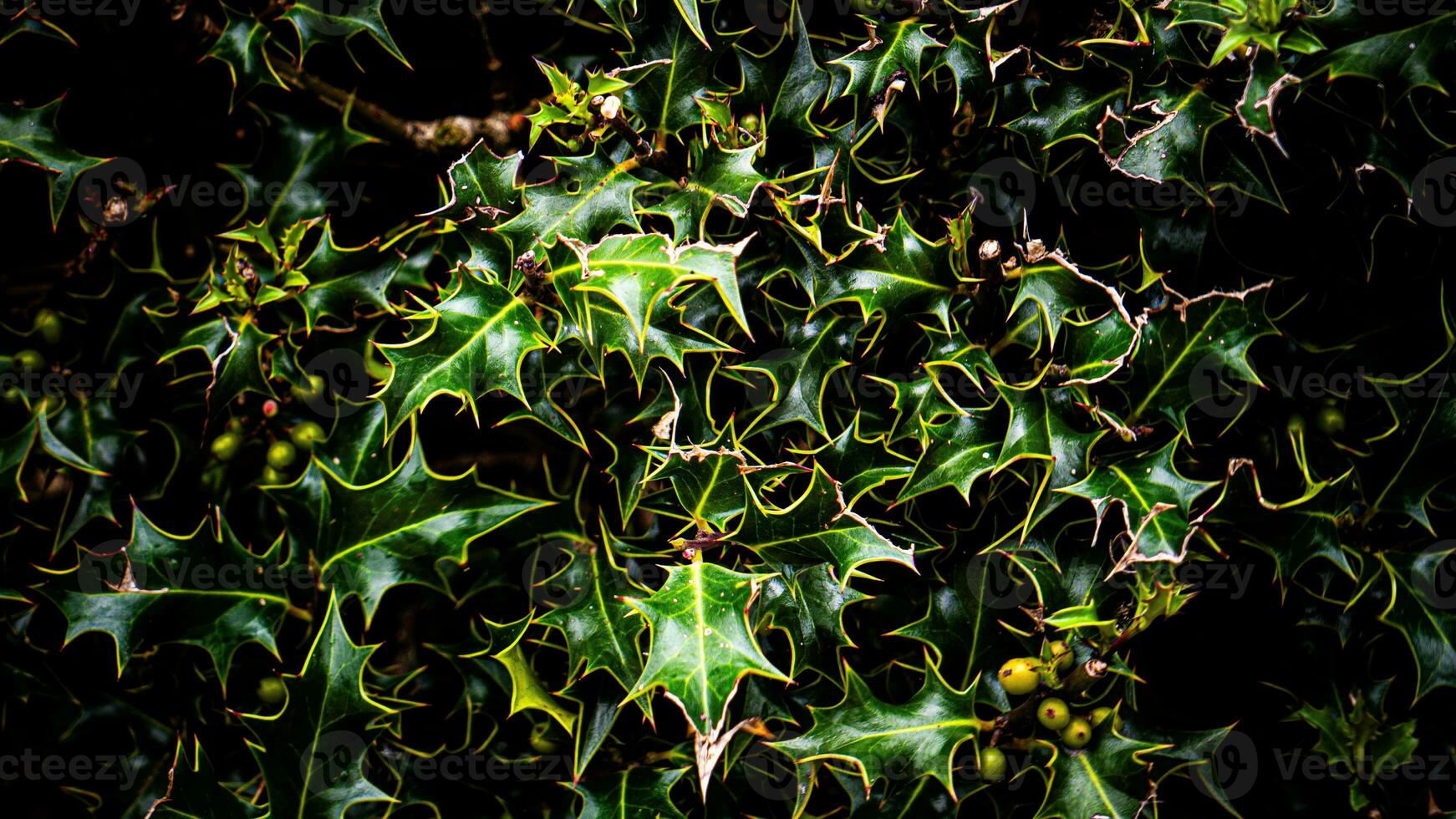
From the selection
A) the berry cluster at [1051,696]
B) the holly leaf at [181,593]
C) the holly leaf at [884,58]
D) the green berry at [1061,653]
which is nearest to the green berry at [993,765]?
the berry cluster at [1051,696]

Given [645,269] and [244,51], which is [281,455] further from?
[645,269]

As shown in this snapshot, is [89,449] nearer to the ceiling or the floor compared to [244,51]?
nearer to the floor

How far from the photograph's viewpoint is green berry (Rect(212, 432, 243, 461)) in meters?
1.50

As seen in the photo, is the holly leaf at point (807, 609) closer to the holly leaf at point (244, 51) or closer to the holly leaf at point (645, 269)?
the holly leaf at point (645, 269)

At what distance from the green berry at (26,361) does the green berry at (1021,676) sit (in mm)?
1762

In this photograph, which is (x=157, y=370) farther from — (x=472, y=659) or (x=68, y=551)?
(x=472, y=659)

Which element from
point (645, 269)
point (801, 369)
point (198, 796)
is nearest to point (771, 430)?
point (801, 369)

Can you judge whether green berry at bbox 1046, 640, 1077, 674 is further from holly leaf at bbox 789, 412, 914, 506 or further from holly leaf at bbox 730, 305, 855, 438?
holly leaf at bbox 730, 305, 855, 438

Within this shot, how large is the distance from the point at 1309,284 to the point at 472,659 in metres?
1.48

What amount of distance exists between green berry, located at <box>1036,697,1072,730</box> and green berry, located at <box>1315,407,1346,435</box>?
58 centimetres

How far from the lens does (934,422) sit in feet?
4.06

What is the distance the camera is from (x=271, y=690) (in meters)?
1.46

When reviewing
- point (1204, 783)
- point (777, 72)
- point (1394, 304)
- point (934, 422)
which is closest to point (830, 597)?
point (934, 422)

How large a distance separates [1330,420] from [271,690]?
5.90 ft
